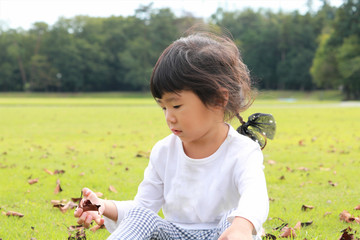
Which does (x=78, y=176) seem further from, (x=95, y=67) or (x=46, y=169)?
(x=95, y=67)

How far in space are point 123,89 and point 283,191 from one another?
6331cm

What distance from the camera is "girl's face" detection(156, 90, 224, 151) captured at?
84.0 inches

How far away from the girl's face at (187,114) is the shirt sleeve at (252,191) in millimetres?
280

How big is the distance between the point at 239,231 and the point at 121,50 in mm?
67780

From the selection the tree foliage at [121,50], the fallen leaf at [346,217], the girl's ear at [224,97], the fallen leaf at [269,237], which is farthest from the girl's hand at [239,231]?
the tree foliage at [121,50]

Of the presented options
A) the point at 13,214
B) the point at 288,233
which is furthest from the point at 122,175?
the point at 288,233

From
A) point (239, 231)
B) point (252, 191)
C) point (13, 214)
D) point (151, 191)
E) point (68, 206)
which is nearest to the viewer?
point (239, 231)

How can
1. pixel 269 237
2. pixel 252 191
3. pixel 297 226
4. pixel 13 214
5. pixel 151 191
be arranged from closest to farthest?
pixel 252 191 < pixel 151 191 < pixel 269 237 < pixel 297 226 < pixel 13 214

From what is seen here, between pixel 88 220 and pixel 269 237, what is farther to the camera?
pixel 269 237

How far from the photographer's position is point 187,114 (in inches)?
84.1

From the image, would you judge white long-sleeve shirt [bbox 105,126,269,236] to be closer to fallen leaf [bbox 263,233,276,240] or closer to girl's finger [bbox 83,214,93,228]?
girl's finger [bbox 83,214,93,228]

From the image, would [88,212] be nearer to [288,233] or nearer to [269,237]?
[269,237]

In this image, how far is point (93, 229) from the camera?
9.75 ft

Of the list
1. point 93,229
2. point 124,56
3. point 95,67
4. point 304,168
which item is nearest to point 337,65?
point 124,56
